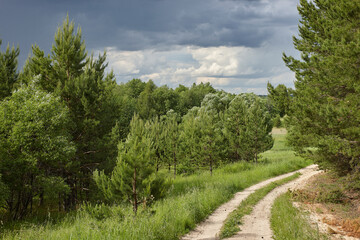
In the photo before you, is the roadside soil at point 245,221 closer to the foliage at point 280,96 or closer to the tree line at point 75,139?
the tree line at point 75,139

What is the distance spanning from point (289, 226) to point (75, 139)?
13.8m

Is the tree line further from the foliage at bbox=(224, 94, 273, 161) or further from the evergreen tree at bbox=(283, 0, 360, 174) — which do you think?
the evergreen tree at bbox=(283, 0, 360, 174)

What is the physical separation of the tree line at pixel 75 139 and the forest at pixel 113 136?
0.07 m

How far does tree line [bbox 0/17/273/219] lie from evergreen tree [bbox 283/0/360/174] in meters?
7.44

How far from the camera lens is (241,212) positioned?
10859 mm

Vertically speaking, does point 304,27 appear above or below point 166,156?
above

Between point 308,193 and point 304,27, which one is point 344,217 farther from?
point 304,27

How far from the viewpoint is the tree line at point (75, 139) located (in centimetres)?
1022

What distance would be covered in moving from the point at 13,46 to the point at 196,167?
20.2 metres

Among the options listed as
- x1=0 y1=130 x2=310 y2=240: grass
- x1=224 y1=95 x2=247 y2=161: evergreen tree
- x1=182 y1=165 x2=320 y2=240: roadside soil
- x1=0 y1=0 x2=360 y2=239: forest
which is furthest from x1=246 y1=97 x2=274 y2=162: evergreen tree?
x1=0 y1=130 x2=310 y2=240: grass

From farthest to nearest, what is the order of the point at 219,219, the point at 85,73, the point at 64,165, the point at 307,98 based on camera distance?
the point at 85,73 → the point at 64,165 → the point at 307,98 → the point at 219,219

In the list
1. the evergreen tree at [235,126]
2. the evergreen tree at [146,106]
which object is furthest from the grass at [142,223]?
the evergreen tree at [146,106]

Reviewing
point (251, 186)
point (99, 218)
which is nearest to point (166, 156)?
point (251, 186)

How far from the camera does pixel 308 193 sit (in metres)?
13.7
